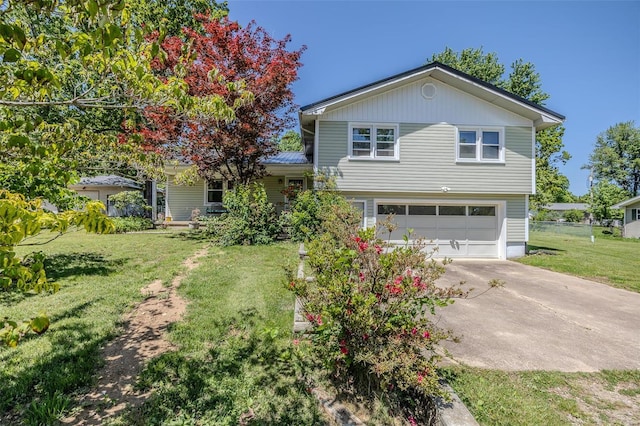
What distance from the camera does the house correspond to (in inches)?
962

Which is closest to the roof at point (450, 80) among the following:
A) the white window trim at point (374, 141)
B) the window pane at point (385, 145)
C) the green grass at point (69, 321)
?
the white window trim at point (374, 141)

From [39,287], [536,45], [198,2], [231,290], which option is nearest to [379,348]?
[39,287]

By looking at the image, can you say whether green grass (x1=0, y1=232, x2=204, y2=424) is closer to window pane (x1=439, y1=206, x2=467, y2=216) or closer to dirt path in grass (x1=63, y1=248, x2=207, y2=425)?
dirt path in grass (x1=63, y1=248, x2=207, y2=425)

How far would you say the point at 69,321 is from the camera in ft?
13.2

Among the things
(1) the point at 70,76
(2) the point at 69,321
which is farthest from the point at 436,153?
(2) the point at 69,321

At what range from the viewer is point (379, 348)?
2480 millimetres

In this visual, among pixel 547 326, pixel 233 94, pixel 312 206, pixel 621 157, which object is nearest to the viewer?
pixel 547 326

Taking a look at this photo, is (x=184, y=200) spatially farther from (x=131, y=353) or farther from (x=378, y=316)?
(x=378, y=316)

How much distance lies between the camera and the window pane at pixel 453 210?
11969 mm

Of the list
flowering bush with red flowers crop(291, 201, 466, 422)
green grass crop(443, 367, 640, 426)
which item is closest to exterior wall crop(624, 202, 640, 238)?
green grass crop(443, 367, 640, 426)

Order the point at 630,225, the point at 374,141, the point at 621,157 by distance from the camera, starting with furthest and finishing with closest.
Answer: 1. the point at 621,157
2. the point at 630,225
3. the point at 374,141

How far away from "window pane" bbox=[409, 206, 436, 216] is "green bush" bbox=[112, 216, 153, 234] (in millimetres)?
13739

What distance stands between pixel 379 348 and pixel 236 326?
2.33 metres

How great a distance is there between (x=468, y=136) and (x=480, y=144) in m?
0.55
